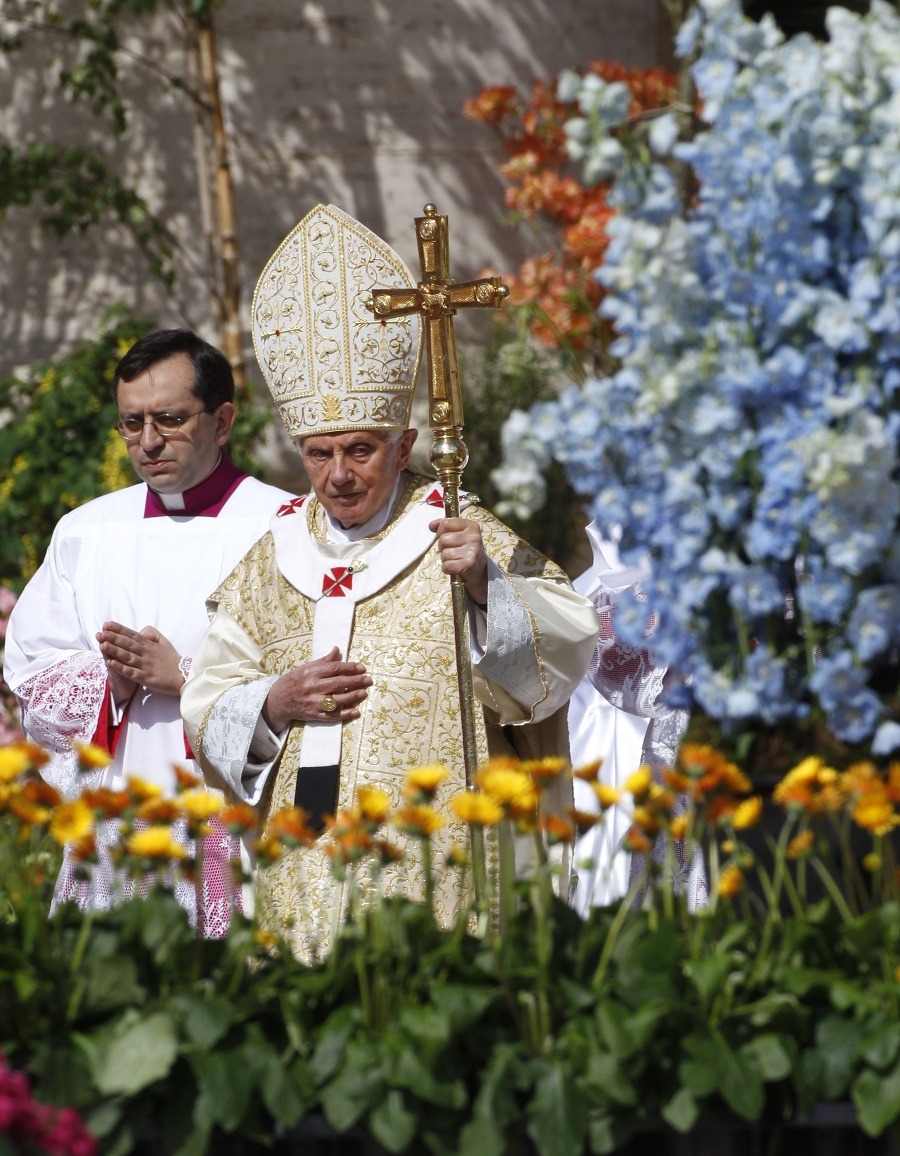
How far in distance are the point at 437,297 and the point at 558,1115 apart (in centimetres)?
209

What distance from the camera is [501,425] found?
8.27 meters

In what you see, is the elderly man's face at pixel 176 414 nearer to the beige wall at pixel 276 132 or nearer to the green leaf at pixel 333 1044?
the green leaf at pixel 333 1044

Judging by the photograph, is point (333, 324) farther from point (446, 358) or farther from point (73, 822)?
point (73, 822)

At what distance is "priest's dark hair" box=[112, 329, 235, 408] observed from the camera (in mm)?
4875

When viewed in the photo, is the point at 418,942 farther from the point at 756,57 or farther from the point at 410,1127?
the point at 756,57

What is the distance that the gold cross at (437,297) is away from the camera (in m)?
3.92

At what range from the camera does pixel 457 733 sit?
14.0ft

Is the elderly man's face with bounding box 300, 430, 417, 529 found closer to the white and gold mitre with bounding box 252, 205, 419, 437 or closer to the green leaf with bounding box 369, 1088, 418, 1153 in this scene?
Result: the white and gold mitre with bounding box 252, 205, 419, 437

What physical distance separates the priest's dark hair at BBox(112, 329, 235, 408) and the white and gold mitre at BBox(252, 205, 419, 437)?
29 cm

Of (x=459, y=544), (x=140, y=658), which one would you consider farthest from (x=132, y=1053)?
(x=140, y=658)

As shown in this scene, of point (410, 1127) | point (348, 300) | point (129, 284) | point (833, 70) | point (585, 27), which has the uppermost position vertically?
point (585, 27)

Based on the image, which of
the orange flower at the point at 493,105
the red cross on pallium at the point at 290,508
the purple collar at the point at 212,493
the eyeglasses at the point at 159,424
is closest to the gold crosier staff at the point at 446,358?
the red cross on pallium at the point at 290,508

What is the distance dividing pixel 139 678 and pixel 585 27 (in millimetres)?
5020

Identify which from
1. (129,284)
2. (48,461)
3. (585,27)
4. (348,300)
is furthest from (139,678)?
(585,27)
